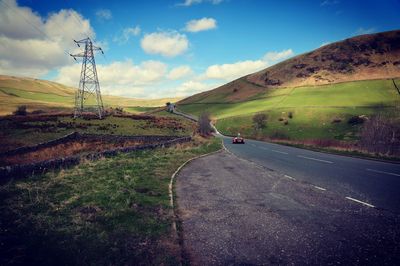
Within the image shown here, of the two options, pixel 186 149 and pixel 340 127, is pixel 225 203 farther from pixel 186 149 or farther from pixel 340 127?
pixel 340 127

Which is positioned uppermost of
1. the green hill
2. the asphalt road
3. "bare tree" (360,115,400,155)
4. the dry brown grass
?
the green hill

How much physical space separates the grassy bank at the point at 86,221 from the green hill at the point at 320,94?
45.5 m

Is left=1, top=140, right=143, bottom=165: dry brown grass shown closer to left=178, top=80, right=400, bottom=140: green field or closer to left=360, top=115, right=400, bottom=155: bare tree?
left=360, top=115, right=400, bottom=155: bare tree

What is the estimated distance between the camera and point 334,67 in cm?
10038

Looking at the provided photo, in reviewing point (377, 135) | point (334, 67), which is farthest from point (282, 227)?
point (334, 67)

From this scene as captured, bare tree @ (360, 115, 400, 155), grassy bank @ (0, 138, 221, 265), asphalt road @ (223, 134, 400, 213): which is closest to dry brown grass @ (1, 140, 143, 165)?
grassy bank @ (0, 138, 221, 265)

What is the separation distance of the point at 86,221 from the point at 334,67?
11036 centimetres

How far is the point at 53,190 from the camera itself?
11.3 metres

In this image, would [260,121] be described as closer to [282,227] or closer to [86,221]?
[282,227]

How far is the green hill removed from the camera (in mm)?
58000

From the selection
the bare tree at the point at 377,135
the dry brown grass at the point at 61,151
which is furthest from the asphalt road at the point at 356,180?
the dry brown grass at the point at 61,151

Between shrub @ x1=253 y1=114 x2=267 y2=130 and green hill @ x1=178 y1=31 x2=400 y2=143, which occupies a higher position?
green hill @ x1=178 y1=31 x2=400 y2=143

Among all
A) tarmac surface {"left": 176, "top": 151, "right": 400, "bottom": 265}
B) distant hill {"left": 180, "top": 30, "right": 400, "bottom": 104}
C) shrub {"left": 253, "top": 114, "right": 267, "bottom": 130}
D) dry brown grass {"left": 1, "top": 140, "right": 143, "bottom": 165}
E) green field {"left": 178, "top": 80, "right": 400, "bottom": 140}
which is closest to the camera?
tarmac surface {"left": 176, "top": 151, "right": 400, "bottom": 265}

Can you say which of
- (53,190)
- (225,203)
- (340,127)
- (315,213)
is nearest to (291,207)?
(315,213)
